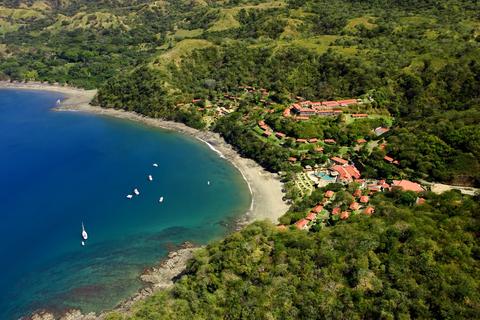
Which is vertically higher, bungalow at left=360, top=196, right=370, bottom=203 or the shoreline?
bungalow at left=360, top=196, right=370, bottom=203

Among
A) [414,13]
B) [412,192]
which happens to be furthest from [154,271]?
[414,13]

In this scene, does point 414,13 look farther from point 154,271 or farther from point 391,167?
point 154,271

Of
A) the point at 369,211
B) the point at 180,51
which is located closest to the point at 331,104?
the point at 369,211

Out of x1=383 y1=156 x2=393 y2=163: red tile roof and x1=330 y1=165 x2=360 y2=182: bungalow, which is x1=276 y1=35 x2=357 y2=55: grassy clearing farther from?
x1=330 y1=165 x2=360 y2=182: bungalow

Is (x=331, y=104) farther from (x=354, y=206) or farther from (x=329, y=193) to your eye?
(x=354, y=206)

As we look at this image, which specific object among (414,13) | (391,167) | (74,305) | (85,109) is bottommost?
(85,109)

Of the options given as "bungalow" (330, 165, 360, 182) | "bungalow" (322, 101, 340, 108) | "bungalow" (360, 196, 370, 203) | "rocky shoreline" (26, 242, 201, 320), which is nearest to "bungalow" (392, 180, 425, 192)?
"bungalow" (360, 196, 370, 203)

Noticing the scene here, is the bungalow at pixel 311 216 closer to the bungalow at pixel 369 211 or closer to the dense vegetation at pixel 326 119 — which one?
the dense vegetation at pixel 326 119
